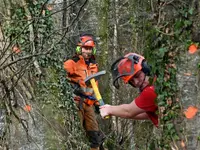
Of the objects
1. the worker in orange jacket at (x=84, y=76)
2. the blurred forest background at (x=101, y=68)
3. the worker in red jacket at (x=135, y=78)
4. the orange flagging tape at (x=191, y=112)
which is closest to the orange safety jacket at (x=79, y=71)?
the worker in orange jacket at (x=84, y=76)

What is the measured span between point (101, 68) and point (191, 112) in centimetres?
664

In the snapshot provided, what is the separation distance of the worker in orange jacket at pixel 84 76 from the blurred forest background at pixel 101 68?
1.26 feet

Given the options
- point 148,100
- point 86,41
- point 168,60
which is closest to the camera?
point 168,60

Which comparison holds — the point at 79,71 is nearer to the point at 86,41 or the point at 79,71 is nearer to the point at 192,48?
the point at 86,41

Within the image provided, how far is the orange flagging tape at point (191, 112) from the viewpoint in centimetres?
346

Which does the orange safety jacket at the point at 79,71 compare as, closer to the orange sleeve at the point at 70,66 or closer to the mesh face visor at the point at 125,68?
the orange sleeve at the point at 70,66

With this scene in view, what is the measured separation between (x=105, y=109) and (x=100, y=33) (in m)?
5.69

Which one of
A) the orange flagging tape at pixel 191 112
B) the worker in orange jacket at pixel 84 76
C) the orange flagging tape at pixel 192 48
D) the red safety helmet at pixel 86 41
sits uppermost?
the orange flagging tape at pixel 192 48

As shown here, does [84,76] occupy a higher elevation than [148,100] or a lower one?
lower

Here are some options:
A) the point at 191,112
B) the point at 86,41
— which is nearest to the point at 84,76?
the point at 86,41

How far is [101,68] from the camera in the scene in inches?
396

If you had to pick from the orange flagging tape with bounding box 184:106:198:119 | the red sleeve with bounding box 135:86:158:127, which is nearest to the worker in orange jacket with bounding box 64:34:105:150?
the red sleeve with bounding box 135:86:158:127

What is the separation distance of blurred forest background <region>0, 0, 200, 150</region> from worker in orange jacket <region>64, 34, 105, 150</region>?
1.26 ft

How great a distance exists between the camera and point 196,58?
342 centimetres
